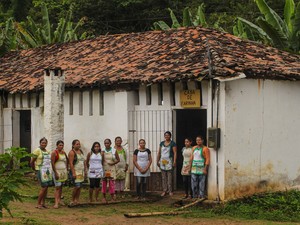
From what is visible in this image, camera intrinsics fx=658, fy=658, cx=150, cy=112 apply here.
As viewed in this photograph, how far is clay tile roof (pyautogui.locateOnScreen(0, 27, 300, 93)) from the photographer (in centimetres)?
1428

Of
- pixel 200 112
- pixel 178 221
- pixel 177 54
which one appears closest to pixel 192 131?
pixel 200 112

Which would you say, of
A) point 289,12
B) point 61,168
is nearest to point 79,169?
point 61,168

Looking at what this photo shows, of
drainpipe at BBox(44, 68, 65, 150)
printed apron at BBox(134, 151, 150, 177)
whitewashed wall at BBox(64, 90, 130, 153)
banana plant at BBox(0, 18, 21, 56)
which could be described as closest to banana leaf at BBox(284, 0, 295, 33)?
whitewashed wall at BBox(64, 90, 130, 153)

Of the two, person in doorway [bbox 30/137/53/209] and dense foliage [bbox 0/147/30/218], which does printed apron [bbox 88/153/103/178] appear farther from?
dense foliage [bbox 0/147/30/218]

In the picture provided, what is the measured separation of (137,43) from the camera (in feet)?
60.5

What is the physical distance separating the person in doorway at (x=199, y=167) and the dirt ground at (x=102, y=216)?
51 centimetres

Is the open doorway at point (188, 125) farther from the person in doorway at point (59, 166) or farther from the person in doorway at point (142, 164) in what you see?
the person in doorway at point (59, 166)

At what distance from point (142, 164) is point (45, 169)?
7.83ft

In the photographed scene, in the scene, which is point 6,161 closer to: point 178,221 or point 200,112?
point 178,221

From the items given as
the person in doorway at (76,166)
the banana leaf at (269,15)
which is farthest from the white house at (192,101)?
the banana leaf at (269,15)

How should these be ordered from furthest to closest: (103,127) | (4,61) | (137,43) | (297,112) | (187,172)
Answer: (4,61)
(137,43)
(103,127)
(297,112)
(187,172)

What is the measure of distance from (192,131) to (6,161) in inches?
302

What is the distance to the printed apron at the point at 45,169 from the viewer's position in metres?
13.2

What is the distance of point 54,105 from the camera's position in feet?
50.1
